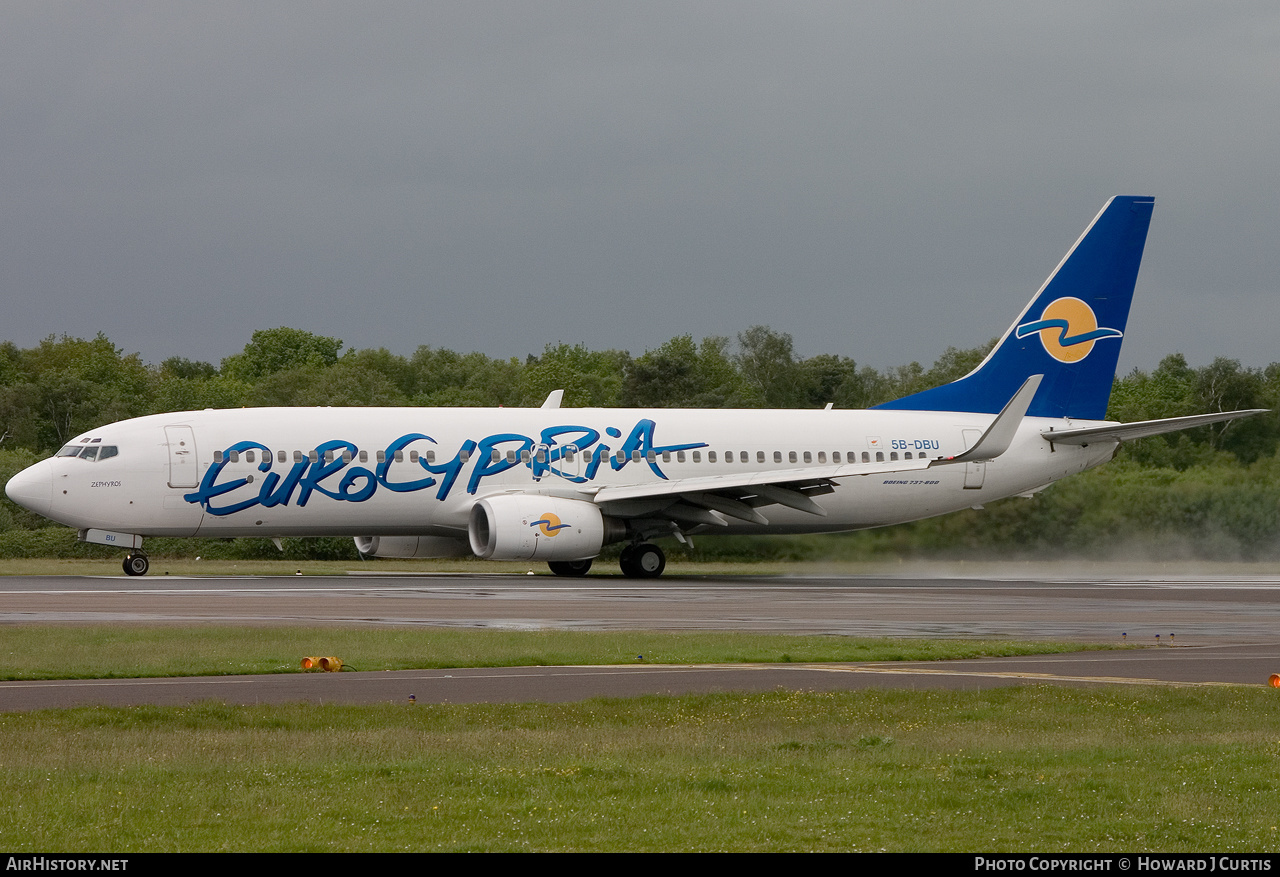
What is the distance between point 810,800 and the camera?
32.0 ft

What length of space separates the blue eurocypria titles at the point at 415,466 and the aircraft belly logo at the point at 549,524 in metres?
2.10

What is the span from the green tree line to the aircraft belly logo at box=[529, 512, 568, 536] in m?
8.50

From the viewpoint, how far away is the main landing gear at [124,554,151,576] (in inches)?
1441

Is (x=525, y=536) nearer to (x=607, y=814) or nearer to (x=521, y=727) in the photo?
(x=521, y=727)

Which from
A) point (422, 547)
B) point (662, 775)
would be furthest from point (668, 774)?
point (422, 547)

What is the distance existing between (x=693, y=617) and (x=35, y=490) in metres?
17.7

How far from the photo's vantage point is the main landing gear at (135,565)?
36.6 metres

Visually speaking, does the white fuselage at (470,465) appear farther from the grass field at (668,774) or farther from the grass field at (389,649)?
the grass field at (668,774)

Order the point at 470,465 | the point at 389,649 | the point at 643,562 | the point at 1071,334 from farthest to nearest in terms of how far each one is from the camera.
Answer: the point at 1071,334 → the point at 643,562 → the point at 470,465 → the point at 389,649

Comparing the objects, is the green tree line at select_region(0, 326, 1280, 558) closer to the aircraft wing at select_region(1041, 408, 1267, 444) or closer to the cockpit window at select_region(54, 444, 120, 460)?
the aircraft wing at select_region(1041, 408, 1267, 444)

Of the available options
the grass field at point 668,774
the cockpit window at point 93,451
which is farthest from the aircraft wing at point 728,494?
the grass field at point 668,774

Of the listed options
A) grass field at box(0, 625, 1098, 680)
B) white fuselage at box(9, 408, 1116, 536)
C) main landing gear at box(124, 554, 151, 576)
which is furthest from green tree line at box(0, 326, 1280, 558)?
grass field at box(0, 625, 1098, 680)

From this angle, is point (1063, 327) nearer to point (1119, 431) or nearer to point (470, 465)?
point (1119, 431)

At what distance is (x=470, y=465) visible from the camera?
38031 mm
